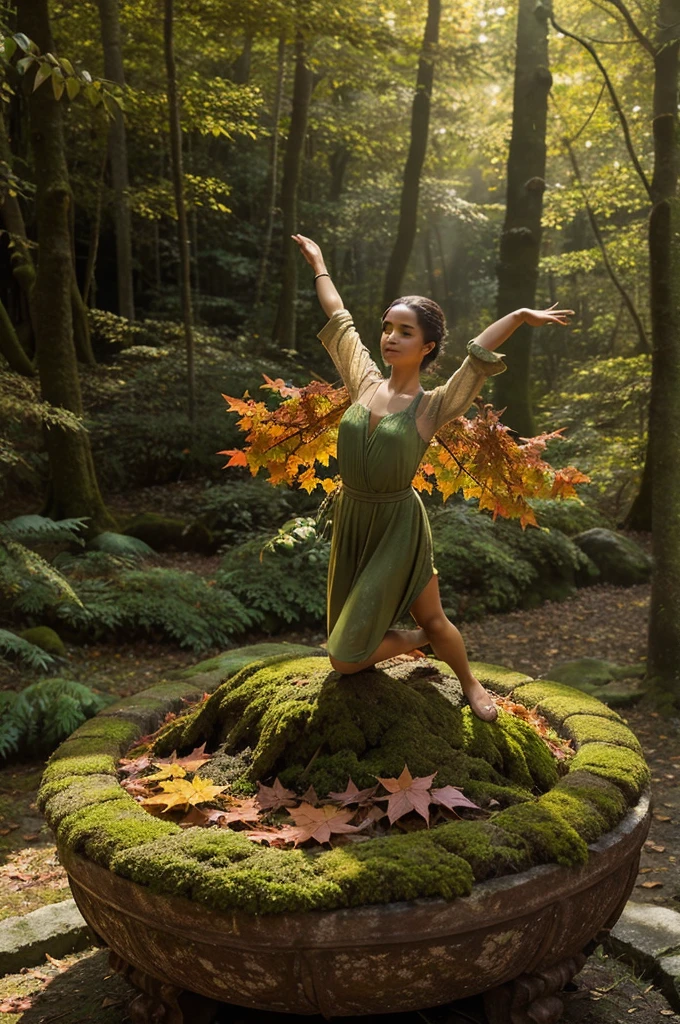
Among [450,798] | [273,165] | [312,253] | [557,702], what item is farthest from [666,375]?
[273,165]

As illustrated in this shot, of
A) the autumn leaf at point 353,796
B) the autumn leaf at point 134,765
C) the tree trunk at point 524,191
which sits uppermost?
the tree trunk at point 524,191

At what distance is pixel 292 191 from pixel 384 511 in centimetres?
1208

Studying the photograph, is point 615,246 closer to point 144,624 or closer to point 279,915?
point 144,624

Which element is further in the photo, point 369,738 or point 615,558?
point 615,558

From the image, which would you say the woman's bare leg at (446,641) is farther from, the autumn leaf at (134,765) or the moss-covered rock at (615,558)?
the moss-covered rock at (615,558)

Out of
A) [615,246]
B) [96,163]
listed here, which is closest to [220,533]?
[615,246]

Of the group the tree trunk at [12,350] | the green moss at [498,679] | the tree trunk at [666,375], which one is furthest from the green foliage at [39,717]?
the tree trunk at [12,350]

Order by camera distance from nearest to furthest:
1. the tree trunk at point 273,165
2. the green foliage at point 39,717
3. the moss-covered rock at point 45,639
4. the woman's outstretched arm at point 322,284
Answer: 1. the woman's outstretched arm at point 322,284
2. the green foliage at point 39,717
3. the moss-covered rock at point 45,639
4. the tree trunk at point 273,165

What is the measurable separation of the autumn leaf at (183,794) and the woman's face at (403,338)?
1.59 metres

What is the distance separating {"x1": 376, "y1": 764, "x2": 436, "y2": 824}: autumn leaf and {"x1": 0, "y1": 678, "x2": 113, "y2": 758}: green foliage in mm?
3066

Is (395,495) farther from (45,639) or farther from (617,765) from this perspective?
(45,639)

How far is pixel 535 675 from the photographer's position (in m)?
6.78

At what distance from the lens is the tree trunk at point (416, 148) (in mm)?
12242

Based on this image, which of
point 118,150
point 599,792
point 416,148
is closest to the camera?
point 599,792
